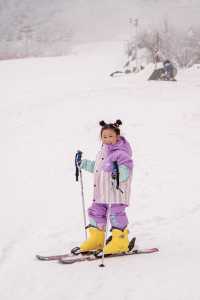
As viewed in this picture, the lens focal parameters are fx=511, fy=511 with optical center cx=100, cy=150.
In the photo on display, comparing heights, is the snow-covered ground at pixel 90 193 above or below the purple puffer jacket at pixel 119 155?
below

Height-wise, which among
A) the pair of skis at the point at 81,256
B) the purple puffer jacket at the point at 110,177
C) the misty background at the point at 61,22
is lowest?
the pair of skis at the point at 81,256

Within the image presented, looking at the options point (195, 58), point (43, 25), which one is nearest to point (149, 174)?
point (195, 58)

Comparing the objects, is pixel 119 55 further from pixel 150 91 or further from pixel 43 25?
pixel 43 25

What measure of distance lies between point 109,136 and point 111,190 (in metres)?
0.59

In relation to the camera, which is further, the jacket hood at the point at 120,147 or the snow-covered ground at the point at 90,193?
the jacket hood at the point at 120,147

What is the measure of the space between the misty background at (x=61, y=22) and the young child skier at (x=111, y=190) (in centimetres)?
7606

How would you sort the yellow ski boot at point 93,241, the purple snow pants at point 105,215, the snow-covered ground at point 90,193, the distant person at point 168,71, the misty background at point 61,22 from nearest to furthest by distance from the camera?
1. the snow-covered ground at point 90,193
2. the purple snow pants at point 105,215
3. the yellow ski boot at point 93,241
4. the distant person at point 168,71
5. the misty background at point 61,22

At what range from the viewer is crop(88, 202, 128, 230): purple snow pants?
224 inches

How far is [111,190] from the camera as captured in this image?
5.59m

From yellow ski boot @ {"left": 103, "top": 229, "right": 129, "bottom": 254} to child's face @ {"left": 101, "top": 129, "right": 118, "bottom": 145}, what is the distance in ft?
3.27

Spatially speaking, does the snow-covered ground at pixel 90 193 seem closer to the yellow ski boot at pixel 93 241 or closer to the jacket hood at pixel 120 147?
the yellow ski boot at pixel 93 241

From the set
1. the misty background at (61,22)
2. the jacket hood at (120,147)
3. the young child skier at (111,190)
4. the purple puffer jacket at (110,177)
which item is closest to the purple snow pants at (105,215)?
the young child skier at (111,190)

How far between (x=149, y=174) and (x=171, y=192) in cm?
134

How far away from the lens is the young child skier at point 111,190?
5.57m
